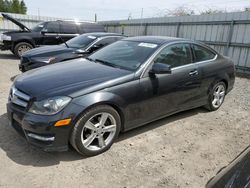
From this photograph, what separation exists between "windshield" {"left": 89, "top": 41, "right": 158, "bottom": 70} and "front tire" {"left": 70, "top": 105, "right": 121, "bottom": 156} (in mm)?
846

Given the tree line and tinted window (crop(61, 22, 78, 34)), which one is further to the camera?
the tree line

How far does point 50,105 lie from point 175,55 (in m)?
2.30

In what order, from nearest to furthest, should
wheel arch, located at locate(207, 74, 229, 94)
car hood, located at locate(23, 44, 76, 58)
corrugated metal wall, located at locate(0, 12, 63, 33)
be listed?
wheel arch, located at locate(207, 74, 229, 94), car hood, located at locate(23, 44, 76, 58), corrugated metal wall, located at locate(0, 12, 63, 33)

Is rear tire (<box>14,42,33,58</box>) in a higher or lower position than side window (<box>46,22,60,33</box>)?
lower

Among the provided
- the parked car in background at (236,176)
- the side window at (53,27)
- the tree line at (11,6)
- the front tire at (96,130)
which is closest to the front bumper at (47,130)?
the front tire at (96,130)

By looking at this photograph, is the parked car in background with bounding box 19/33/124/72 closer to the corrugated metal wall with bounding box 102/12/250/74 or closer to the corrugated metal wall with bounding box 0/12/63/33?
the corrugated metal wall with bounding box 102/12/250/74

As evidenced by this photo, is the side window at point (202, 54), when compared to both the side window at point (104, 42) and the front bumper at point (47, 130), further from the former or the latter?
the side window at point (104, 42)

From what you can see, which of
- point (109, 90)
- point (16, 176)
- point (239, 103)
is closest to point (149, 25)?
point (239, 103)

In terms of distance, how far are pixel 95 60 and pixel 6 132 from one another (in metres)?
1.81

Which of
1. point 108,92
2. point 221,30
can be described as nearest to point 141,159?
point 108,92

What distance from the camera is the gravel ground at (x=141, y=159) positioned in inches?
97.0

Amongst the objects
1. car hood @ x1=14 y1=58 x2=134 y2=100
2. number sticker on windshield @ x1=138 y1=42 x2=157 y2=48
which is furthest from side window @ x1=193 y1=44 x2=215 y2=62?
car hood @ x1=14 y1=58 x2=134 y2=100

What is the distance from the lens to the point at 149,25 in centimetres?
1239

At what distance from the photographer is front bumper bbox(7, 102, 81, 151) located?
8.16ft
